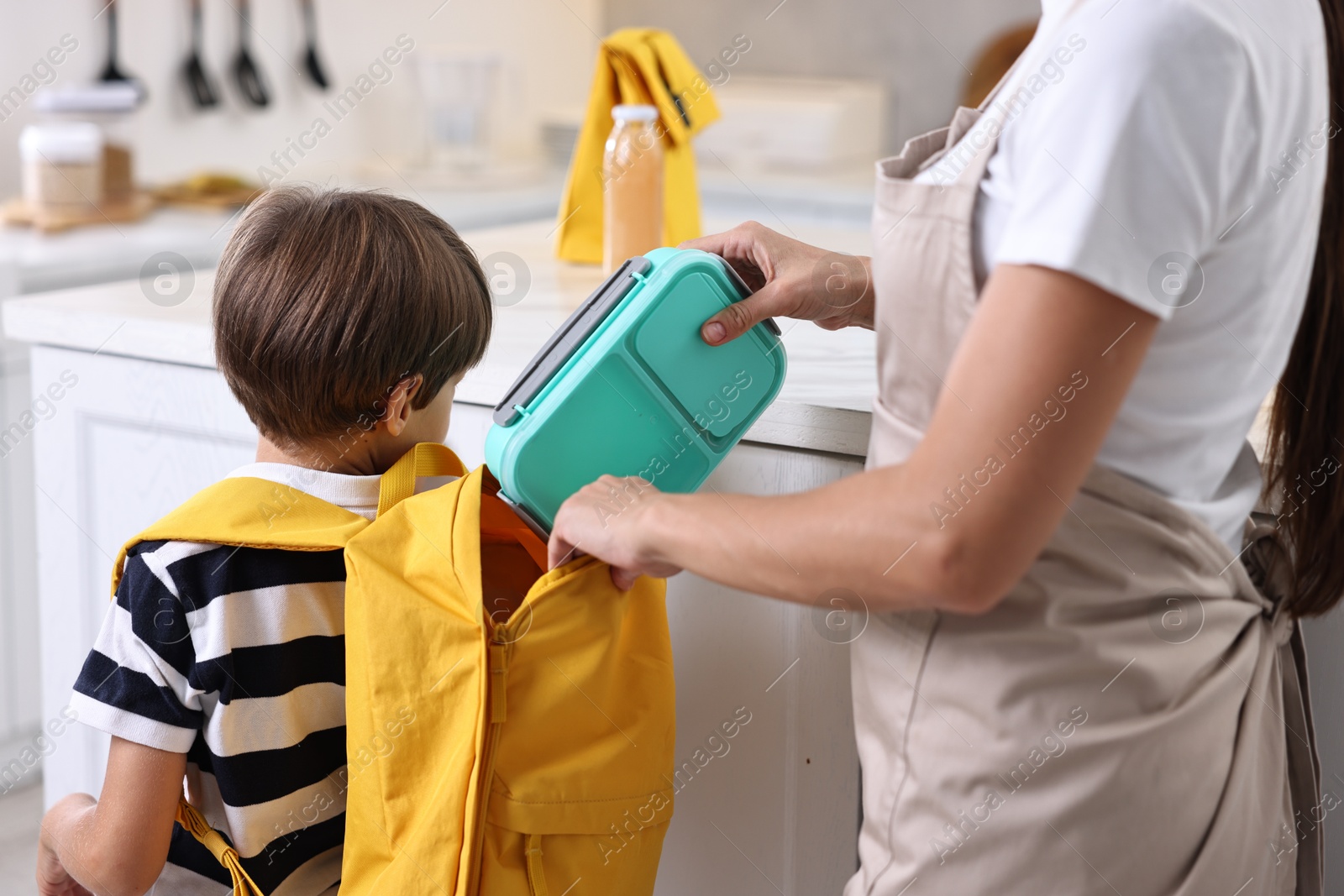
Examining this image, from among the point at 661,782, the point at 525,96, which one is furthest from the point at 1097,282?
the point at 525,96

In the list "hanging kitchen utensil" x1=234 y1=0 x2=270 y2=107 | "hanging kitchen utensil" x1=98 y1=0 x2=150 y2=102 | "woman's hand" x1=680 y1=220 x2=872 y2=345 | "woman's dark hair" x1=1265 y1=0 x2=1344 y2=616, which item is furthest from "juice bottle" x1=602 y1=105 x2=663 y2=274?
"hanging kitchen utensil" x1=234 y1=0 x2=270 y2=107

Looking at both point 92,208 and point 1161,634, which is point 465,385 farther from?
point 92,208

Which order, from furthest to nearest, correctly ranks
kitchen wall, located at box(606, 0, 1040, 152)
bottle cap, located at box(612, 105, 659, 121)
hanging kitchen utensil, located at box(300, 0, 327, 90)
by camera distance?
kitchen wall, located at box(606, 0, 1040, 152), hanging kitchen utensil, located at box(300, 0, 327, 90), bottle cap, located at box(612, 105, 659, 121)

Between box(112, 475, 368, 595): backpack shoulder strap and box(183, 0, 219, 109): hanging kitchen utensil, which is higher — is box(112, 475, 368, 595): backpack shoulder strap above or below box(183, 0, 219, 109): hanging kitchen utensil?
above

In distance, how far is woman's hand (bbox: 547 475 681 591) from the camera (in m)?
0.68

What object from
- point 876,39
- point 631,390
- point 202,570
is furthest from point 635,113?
point 876,39

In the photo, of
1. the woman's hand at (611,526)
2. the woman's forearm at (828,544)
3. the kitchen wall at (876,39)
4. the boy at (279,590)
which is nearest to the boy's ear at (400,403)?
the boy at (279,590)

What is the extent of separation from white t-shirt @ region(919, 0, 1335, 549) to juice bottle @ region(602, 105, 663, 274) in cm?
78

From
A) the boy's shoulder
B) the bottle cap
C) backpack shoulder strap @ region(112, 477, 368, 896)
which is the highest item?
the bottle cap

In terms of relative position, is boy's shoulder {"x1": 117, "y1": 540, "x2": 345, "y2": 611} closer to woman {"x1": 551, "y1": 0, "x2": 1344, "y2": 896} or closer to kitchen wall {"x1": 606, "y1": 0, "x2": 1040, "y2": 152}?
woman {"x1": 551, "y1": 0, "x2": 1344, "y2": 896}

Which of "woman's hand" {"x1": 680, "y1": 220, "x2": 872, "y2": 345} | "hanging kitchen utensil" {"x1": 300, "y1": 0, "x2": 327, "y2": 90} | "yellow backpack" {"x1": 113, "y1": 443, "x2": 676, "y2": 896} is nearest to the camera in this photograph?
"yellow backpack" {"x1": 113, "y1": 443, "x2": 676, "y2": 896}

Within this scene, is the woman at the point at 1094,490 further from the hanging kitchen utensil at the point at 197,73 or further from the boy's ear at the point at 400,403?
the hanging kitchen utensil at the point at 197,73

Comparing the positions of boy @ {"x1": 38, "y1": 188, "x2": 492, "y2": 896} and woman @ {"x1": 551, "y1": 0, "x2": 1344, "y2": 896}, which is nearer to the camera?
woman @ {"x1": 551, "y1": 0, "x2": 1344, "y2": 896}

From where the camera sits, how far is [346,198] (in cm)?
84
